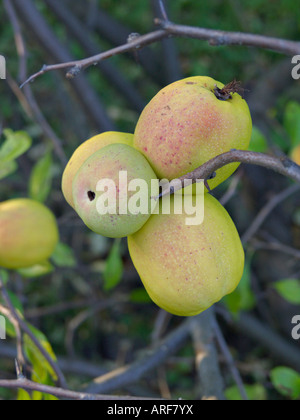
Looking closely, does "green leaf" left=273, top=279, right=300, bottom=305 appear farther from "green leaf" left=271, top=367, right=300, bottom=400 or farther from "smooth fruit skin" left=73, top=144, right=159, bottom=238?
"smooth fruit skin" left=73, top=144, right=159, bottom=238

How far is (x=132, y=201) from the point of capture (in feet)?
1.54

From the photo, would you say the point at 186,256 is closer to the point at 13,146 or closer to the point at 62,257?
the point at 13,146

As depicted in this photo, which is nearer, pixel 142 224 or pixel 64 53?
pixel 142 224

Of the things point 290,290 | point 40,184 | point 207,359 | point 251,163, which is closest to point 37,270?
point 40,184

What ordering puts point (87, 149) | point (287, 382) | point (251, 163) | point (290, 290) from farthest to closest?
point (290, 290), point (287, 382), point (87, 149), point (251, 163)

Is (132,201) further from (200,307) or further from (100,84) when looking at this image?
(100,84)

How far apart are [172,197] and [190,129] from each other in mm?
77

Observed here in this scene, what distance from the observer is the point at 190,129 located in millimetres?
487

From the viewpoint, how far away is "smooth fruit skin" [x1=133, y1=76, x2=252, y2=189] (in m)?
0.49

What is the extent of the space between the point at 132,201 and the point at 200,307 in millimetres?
151

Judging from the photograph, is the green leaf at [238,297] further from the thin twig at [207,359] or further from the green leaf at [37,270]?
the green leaf at [37,270]

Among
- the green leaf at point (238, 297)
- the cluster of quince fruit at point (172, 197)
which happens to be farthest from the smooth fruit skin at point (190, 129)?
the green leaf at point (238, 297)

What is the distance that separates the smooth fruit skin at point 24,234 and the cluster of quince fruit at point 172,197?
463mm

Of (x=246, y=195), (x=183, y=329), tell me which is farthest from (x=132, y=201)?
(x=246, y=195)
